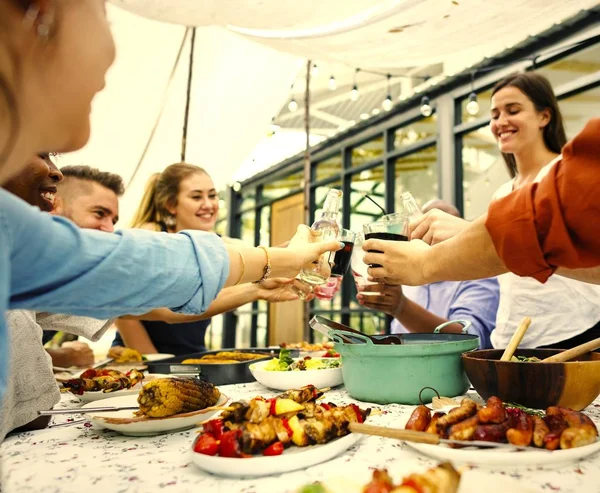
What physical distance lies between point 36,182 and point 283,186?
7.22m

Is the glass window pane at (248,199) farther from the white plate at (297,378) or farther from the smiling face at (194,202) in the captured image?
the white plate at (297,378)

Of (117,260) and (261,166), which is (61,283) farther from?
(261,166)

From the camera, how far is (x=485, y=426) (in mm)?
835

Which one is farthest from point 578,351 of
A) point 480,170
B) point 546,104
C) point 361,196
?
point 361,196

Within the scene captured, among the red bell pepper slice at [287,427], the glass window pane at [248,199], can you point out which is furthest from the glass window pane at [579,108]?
the glass window pane at [248,199]

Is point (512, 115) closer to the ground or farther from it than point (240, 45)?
closer to the ground

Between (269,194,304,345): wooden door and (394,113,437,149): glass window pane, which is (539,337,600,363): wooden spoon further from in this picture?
(269,194,304,345): wooden door

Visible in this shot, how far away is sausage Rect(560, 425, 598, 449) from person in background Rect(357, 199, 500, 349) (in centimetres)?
108

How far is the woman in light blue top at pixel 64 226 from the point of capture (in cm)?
56

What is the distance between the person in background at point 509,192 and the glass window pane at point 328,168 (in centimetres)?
413

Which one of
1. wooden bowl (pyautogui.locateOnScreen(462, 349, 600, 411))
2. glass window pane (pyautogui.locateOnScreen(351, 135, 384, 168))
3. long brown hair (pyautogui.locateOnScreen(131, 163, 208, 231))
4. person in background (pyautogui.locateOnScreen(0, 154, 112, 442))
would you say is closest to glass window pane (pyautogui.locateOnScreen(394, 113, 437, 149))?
glass window pane (pyautogui.locateOnScreen(351, 135, 384, 168))

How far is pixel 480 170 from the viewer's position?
4.76 meters

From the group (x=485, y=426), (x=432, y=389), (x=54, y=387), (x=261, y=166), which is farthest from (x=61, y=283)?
(x=261, y=166)

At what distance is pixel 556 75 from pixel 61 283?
14.1 feet
